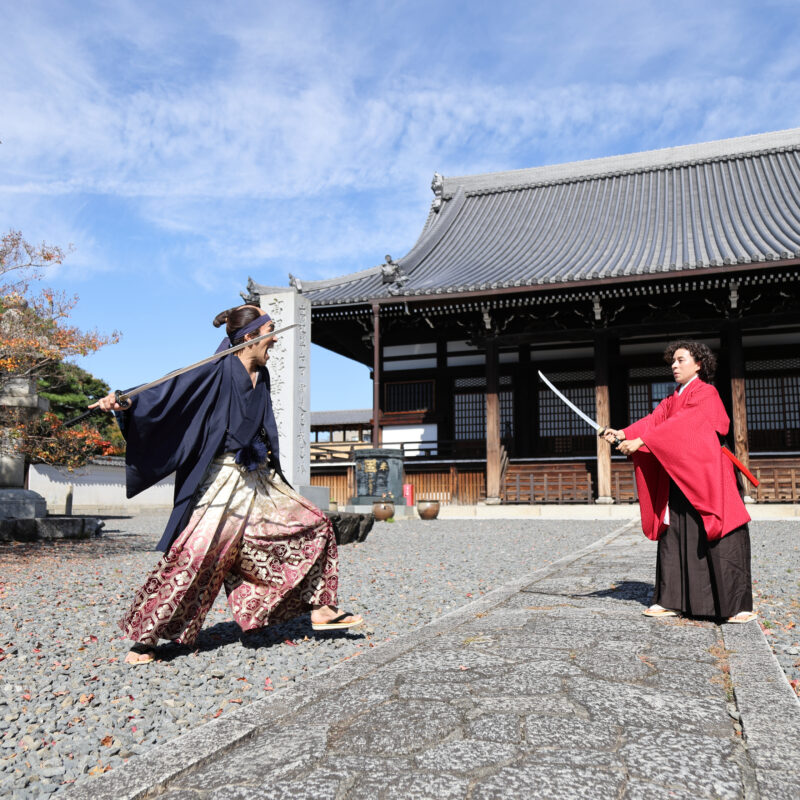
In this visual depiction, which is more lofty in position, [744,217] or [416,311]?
[744,217]

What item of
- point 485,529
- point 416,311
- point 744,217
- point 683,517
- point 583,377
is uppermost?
point 744,217

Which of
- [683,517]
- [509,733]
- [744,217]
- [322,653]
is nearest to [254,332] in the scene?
[322,653]

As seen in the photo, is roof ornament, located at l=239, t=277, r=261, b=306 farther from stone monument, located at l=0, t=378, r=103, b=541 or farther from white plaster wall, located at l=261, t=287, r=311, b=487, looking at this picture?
stone monument, located at l=0, t=378, r=103, b=541

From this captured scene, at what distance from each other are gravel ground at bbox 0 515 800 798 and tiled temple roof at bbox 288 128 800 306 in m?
8.00

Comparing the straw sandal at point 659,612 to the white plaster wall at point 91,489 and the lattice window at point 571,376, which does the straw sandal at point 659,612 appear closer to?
the lattice window at point 571,376

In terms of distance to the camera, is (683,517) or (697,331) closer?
(683,517)

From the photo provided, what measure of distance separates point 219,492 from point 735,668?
226 cm

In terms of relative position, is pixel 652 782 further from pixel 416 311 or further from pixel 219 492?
pixel 416 311

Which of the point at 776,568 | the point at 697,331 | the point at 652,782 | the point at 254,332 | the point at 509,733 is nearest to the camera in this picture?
the point at 652,782

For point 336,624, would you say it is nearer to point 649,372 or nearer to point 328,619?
point 328,619

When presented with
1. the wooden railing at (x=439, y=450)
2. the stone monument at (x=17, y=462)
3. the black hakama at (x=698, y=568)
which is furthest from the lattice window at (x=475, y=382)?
the black hakama at (x=698, y=568)

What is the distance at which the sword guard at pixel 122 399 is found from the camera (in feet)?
9.79

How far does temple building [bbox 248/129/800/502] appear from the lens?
13.6 metres

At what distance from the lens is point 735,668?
276 centimetres
